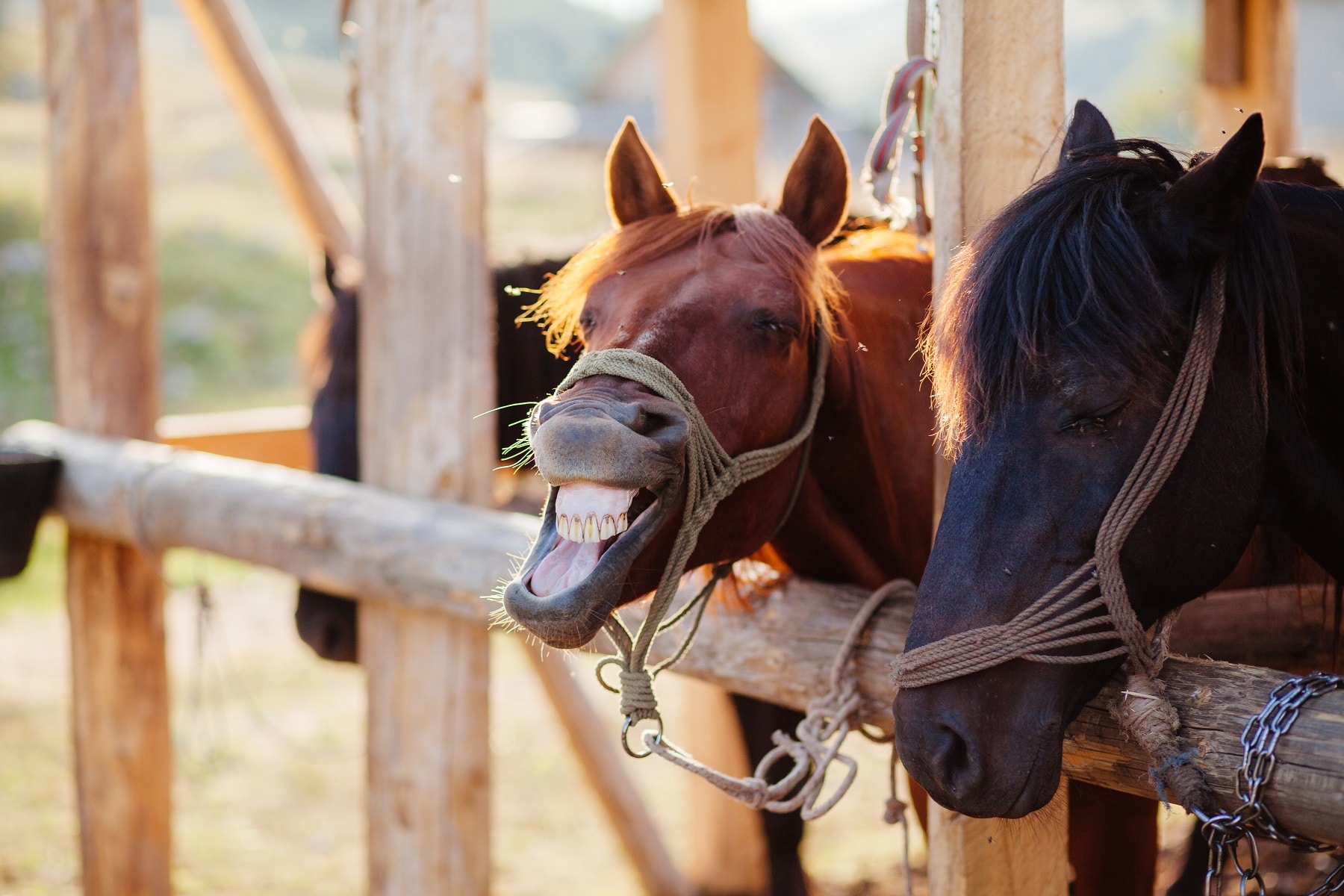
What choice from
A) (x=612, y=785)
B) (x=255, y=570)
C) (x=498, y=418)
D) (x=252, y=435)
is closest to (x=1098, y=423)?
(x=498, y=418)

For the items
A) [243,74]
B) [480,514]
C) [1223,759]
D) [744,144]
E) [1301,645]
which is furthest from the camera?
[243,74]

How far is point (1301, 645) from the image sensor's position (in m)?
1.97

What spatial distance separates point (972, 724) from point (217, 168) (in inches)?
839

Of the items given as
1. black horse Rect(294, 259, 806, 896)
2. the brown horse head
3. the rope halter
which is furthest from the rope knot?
black horse Rect(294, 259, 806, 896)

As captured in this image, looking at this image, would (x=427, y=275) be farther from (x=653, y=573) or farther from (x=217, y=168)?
(x=217, y=168)

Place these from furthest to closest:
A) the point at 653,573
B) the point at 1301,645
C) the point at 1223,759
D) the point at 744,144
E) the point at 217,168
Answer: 1. the point at 217,168
2. the point at 744,144
3. the point at 1301,645
4. the point at 653,573
5. the point at 1223,759

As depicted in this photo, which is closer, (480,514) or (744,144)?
(480,514)

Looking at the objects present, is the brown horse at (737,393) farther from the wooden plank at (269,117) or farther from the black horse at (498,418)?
the wooden plank at (269,117)

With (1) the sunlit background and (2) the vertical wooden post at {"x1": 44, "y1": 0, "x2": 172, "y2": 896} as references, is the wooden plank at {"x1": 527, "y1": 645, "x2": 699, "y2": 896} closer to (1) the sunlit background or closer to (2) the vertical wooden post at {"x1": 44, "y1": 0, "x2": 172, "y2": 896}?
(1) the sunlit background

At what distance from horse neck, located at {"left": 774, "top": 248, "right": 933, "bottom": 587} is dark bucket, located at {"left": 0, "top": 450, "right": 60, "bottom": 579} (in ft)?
7.97

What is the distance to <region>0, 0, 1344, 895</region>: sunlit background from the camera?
4227 mm

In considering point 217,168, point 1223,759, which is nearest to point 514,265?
point 1223,759

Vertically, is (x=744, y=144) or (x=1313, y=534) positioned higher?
(x=744, y=144)

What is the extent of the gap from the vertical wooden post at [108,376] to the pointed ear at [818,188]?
2.35 m
